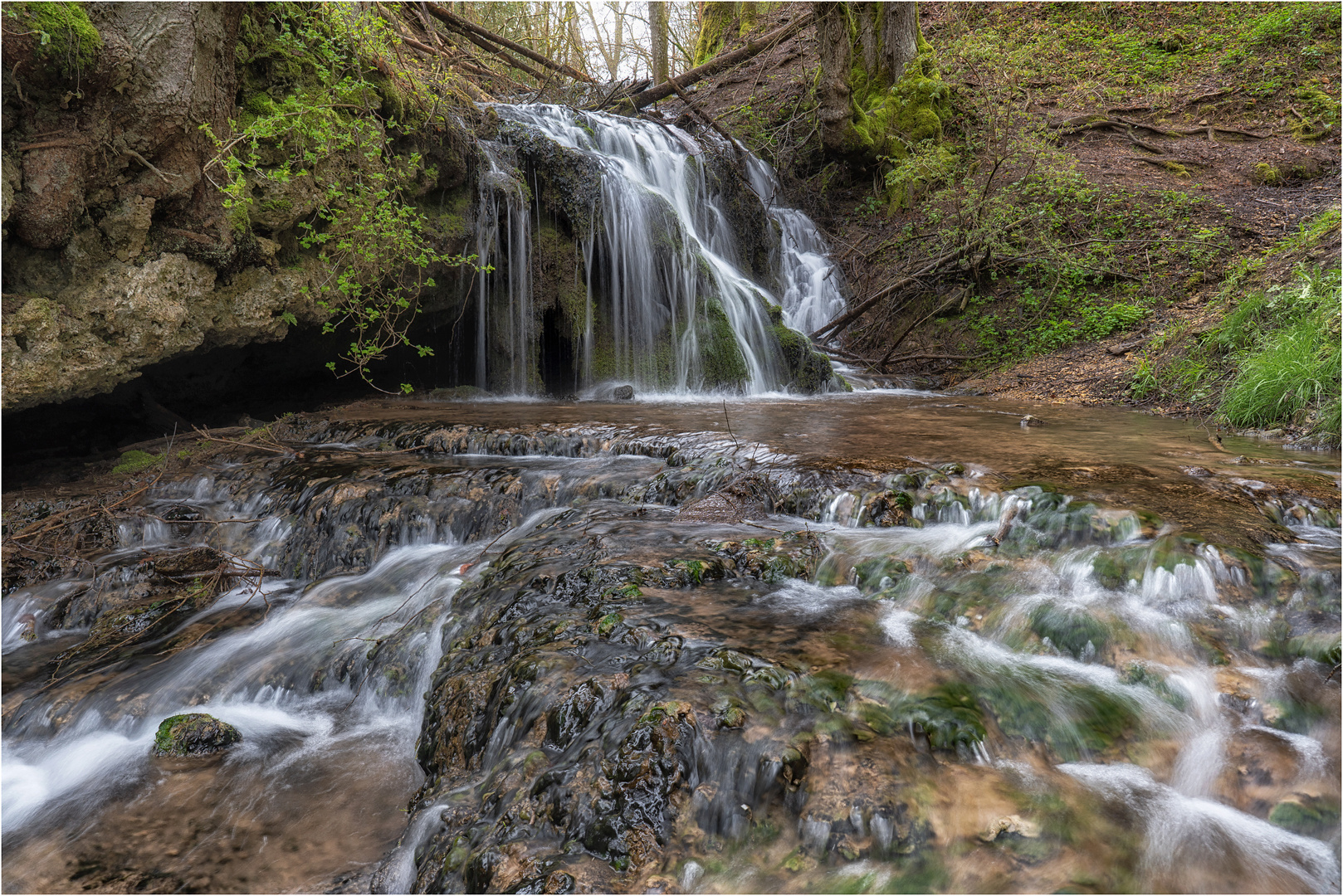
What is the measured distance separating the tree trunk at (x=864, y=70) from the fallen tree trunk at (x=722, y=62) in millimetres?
1684

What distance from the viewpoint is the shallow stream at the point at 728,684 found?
197 centimetres

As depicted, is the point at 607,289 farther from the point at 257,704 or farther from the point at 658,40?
the point at 658,40

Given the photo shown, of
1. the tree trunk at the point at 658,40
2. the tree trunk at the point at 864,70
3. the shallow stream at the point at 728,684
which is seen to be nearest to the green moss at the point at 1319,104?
the tree trunk at the point at 864,70

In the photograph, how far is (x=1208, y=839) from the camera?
1.94 meters

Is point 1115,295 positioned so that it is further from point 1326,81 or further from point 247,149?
point 247,149

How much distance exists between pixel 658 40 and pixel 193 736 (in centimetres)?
1650

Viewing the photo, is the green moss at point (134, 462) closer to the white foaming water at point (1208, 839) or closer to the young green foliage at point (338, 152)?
the young green foliage at point (338, 152)

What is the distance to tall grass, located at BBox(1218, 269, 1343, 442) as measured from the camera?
15.9ft

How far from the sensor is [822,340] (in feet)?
36.9

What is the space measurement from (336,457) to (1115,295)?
9722mm

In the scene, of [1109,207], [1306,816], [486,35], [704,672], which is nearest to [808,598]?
[704,672]

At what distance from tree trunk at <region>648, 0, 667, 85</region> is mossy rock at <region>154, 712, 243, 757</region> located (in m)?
15.4

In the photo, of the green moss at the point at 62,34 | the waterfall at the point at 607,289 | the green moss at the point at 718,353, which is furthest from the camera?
the green moss at the point at 718,353

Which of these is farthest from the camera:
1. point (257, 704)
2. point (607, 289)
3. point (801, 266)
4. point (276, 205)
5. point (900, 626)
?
point (801, 266)
